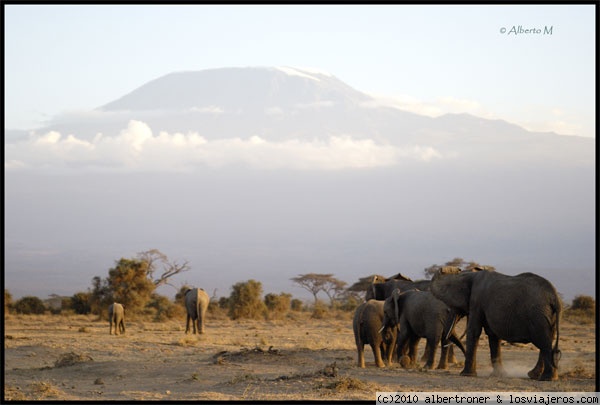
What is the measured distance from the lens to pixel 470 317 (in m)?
17.6

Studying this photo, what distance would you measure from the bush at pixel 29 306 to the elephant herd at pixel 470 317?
37.9 m

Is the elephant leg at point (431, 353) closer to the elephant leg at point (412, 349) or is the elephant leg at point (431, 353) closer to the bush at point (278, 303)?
the elephant leg at point (412, 349)

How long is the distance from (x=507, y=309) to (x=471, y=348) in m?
1.28

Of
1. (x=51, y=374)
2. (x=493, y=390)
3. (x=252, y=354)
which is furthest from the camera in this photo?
(x=252, y=354)

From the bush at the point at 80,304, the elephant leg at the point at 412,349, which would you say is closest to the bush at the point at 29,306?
the bush at the point at 80,304

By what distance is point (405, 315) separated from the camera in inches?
755

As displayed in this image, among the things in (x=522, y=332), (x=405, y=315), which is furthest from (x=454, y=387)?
(x=405, y=315)

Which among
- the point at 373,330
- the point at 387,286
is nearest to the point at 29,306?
the point at 387,286

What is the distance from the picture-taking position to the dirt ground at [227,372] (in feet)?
48.3

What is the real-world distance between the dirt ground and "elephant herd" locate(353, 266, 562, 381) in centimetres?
49

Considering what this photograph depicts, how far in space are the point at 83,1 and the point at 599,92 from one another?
982 cm

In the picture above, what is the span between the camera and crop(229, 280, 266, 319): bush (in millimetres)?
50906

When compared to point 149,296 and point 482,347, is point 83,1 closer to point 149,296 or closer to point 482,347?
point 482,347

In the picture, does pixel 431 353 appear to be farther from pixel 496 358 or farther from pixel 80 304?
pixel 80 304
